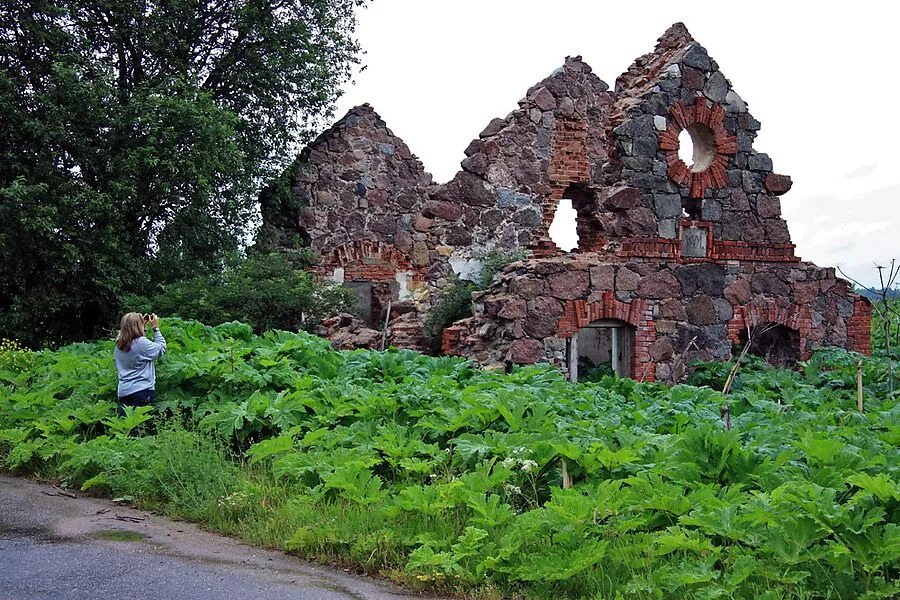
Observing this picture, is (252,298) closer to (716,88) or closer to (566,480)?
(716,88)

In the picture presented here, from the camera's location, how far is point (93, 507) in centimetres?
699

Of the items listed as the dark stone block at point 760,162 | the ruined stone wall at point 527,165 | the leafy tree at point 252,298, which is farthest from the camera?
the ruined stone wall at point 527,165

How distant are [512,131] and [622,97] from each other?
4.88m

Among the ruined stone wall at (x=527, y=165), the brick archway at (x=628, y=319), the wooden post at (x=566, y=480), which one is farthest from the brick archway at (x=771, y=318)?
the wooden post at (x=566, y=480)

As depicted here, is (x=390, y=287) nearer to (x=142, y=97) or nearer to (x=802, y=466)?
(x=142, y=97)

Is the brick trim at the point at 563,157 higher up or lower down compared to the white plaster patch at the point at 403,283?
higher up

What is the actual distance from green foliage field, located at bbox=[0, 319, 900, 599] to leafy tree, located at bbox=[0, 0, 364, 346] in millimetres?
6142

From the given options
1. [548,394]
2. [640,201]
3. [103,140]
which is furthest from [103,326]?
[548,394]

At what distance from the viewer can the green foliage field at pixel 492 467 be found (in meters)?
4.66

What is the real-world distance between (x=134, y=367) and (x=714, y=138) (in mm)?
9226

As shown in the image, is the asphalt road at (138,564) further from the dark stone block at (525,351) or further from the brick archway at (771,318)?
the brick archway at (771,318)

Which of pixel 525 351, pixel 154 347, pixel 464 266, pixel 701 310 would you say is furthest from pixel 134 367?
pixel 464 266

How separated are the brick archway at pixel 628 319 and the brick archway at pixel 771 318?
59.9 inches

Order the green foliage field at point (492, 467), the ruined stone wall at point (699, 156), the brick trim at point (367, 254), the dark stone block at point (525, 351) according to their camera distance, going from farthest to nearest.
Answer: the brick trim at point (367, 254), the ruined stone wall at point (699, 156), the dark stone block at point (525, 351), the green foliage field at point (492, 467)
